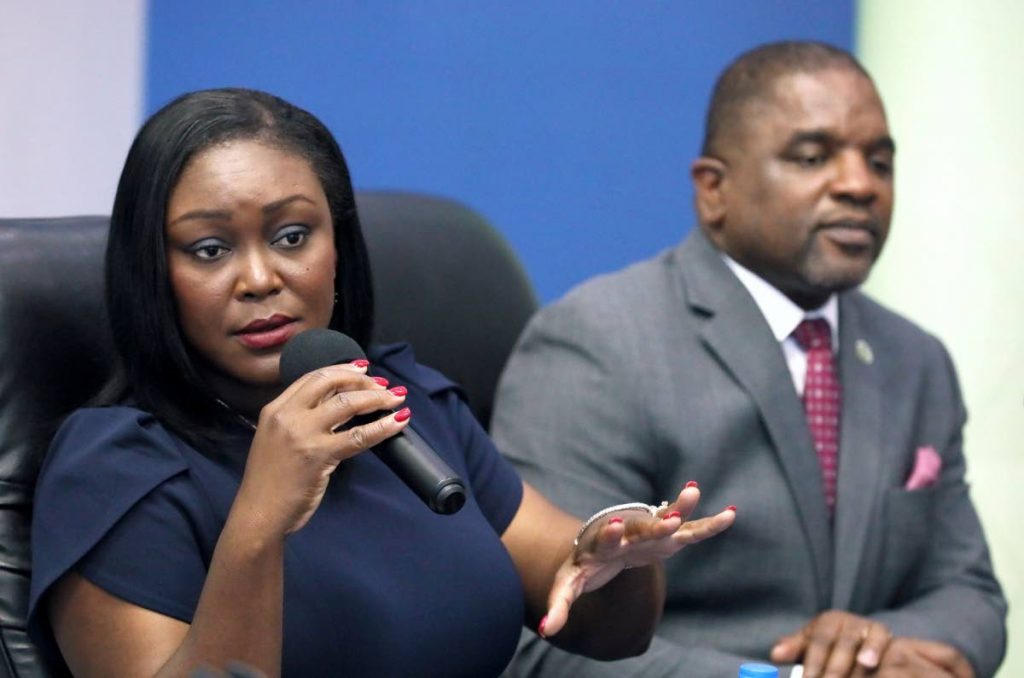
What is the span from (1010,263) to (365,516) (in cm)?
197

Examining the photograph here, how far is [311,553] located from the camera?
5.24 ft

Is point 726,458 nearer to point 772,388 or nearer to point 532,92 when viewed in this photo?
point 772,388

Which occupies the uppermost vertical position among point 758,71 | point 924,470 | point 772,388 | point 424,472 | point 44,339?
point 758,71

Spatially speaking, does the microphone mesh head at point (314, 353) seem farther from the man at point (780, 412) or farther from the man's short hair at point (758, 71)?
the man's short hair at point (758, 71)

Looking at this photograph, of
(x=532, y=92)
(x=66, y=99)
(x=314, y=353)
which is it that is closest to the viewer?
(x=314, y=353)

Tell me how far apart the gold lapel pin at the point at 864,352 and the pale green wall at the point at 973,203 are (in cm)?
90

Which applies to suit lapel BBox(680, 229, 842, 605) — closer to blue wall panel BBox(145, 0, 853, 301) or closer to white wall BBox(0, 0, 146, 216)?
blue wall panel BBox(145, 0, 853, 301)

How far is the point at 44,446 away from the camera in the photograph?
1.74 meters

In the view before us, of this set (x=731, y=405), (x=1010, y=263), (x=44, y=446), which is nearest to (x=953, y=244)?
(x=1010, y=263)

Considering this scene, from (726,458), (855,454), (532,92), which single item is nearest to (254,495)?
(726,458)

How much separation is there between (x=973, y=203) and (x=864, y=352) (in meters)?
Result: 0.94

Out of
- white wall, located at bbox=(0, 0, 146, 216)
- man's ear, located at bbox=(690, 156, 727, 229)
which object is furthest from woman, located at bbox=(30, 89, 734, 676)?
white wall, located at bbox=(0, 0, 146, 216)

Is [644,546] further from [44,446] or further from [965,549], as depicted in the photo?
[965,549]

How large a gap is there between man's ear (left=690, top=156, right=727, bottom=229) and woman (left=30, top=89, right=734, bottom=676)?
2.68ft
